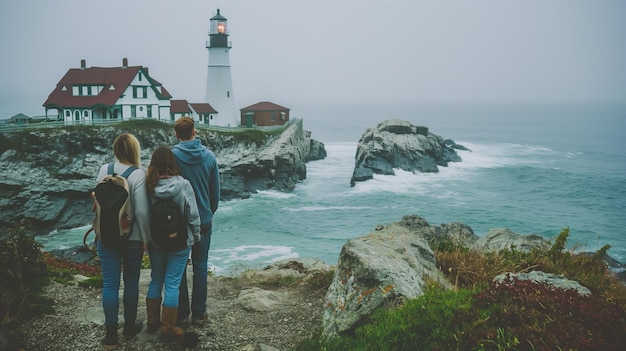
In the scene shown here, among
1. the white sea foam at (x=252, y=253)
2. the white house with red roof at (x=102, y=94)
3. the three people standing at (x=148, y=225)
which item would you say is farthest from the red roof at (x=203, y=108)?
the three people standing at (x=148, y=225)

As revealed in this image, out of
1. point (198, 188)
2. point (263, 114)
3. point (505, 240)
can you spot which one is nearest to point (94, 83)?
point (263, 114)

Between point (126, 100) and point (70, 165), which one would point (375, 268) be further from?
point (126, 100)

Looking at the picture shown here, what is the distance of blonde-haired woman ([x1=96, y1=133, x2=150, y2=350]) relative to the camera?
4.85 metres

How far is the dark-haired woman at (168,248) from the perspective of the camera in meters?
4.82

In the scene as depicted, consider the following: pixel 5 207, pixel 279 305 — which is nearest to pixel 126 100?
pixel 5 207

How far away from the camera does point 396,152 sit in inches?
2055

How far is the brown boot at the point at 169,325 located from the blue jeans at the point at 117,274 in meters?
0.39

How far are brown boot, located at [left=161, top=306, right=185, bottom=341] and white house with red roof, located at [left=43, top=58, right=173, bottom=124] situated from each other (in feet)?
143

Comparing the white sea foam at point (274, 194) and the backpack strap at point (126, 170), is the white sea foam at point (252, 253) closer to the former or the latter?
the white sea foam at point (274, 194)

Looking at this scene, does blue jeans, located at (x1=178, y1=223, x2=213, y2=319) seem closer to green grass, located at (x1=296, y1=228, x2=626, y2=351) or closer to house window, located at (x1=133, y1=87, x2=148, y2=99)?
green grass, located at (x1=296, y1=228, x2=626, y2=351)

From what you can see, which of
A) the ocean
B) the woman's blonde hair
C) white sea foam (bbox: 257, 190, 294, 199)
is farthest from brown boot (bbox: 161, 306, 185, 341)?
white sea foam (bbox: 257, 190, 294, 199)

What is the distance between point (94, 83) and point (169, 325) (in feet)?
156

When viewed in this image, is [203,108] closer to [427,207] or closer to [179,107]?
[179,107]

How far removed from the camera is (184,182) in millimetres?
4906
